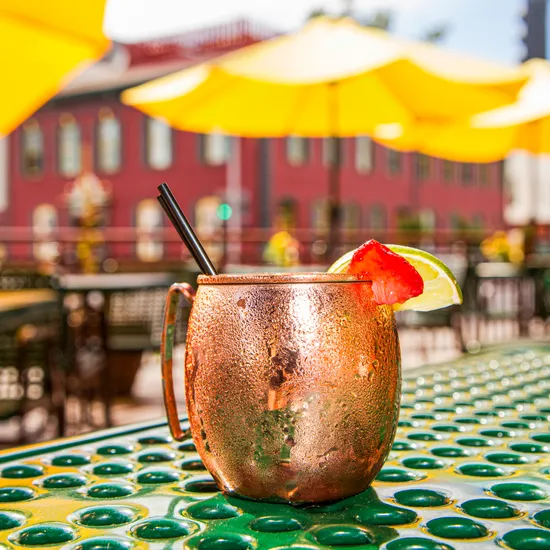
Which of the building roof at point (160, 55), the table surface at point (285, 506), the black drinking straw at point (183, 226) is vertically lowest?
the table surface at point (285, 506)

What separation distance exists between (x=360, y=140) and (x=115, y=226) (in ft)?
28.5

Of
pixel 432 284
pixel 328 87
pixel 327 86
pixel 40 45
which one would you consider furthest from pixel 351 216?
pixel 432 284

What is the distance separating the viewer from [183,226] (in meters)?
0.73

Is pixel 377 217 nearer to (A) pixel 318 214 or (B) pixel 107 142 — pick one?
(A) pixel 318 214

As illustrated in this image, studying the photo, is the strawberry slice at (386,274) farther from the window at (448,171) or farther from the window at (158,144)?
the window at (448,171)

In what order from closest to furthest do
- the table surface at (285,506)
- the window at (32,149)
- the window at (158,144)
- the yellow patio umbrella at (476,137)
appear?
the table surface at (285,506) < the yellow patio umbrella at (476,137) < the window at (158,144) < the window at (32,149)

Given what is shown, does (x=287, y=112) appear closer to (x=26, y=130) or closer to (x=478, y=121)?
(x=478, y=121)

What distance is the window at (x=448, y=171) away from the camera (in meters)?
31.2

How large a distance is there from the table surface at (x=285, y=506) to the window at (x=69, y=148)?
26.9m

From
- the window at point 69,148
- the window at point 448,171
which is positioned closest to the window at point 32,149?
the window at point 69,148

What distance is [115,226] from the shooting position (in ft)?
85.0

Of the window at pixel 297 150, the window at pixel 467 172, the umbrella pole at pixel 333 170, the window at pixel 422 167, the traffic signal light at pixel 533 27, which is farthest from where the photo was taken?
the window at pixel 467 172

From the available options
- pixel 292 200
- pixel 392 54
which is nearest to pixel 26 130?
pixel 292 200

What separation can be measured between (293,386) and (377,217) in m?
27.9
